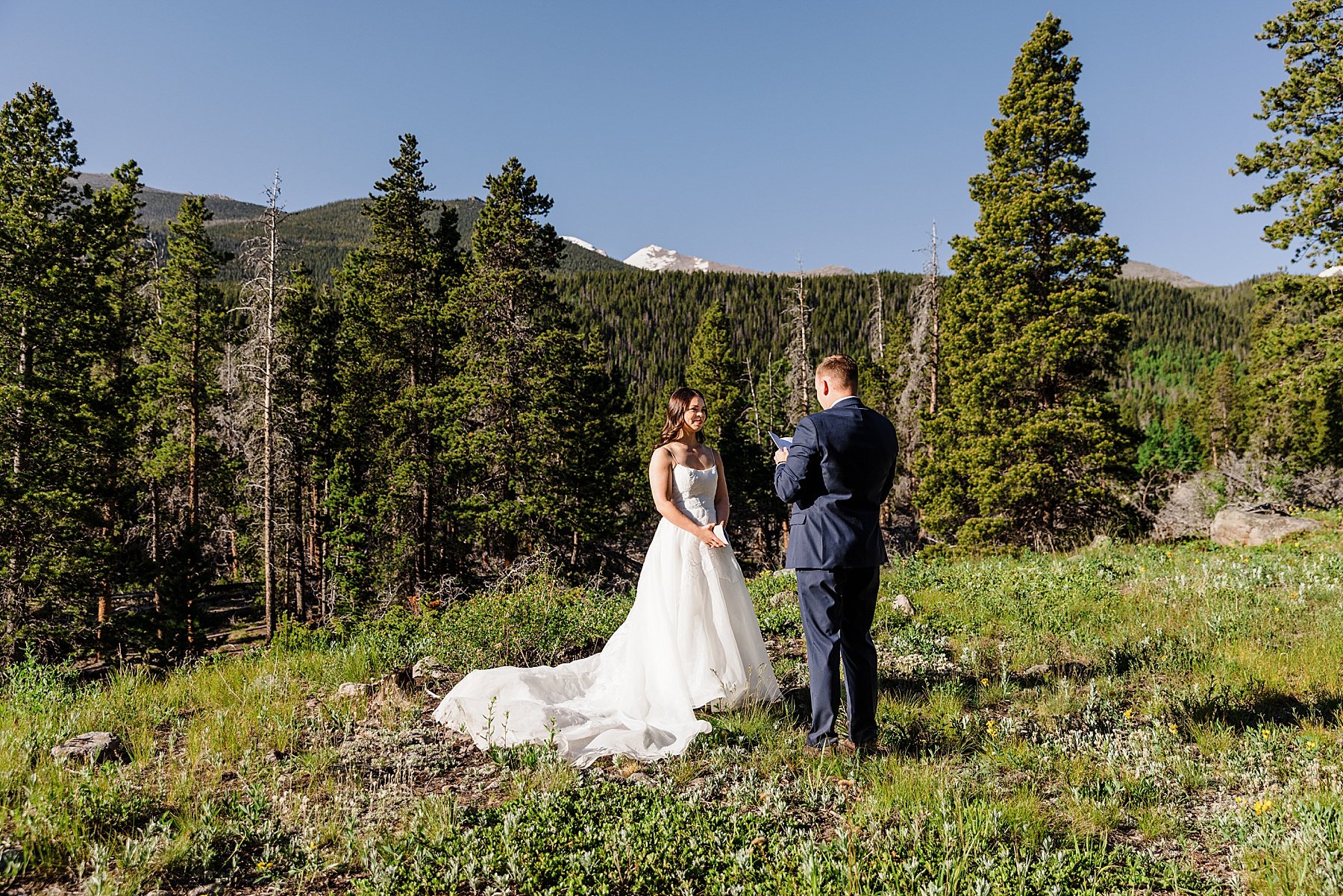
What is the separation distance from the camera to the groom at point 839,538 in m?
4.85

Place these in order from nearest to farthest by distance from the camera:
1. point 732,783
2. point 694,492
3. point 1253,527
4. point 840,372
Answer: point 732,783
point 840,372
point 694,492
point 1253,527

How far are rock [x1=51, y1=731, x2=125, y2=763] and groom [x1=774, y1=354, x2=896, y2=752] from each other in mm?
4999

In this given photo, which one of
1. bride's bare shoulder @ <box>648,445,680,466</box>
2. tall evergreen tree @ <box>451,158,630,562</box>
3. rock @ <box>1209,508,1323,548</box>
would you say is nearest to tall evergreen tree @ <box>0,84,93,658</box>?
tall evergreen tree @ <box>451,158,630,562</box>

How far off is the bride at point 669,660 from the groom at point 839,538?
1.10 metres

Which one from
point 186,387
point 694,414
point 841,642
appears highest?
point 186,387

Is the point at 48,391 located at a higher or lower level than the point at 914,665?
higher

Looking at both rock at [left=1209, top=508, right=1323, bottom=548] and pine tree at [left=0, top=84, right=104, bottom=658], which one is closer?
rock at [left=1209, top=508, right=1323, bottom=548]

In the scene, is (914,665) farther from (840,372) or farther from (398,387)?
(398,387)

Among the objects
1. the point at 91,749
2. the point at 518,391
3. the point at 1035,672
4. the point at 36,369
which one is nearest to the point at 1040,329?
the point at 1035,672

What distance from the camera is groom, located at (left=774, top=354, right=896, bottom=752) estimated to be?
4852 millimetres

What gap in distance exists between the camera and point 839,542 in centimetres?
484

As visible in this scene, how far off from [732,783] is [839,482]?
2198mm

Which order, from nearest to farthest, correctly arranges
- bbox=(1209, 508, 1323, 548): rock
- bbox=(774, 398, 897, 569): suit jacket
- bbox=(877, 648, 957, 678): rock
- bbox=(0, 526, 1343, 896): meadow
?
bbox=(0, 526, 1343, 896): meadow → bbox=(774, 398, 897, 569): suit jacket → bbox=(877, 648, 957, 678): rock → bbox=(1209, 508, 1323, 548): rock

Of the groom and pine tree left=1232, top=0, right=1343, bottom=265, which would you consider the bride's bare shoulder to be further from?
pine tree left=1232, top=0, right=1343, bottom=265
